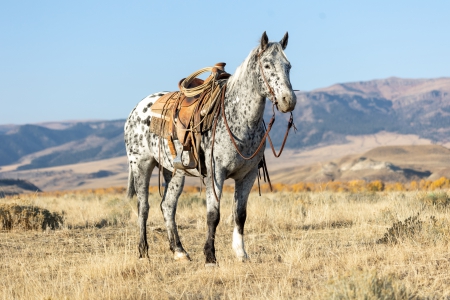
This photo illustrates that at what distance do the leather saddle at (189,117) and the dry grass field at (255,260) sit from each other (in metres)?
1.39

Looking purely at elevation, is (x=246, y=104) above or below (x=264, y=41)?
below

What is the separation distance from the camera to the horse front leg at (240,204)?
857 centimetres

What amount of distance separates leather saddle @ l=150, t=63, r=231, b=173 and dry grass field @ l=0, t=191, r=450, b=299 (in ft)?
4.55


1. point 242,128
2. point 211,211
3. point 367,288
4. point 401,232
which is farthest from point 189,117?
point 367,288

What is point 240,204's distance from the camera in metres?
8.65

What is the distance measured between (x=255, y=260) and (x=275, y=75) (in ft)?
7.76

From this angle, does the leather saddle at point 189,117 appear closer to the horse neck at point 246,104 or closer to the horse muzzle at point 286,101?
the horse neck at point 246,104

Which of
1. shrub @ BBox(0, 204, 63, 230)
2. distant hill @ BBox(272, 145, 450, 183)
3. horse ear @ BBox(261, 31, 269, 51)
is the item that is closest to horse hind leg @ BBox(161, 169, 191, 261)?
horse ear @ BBox(261, 31, 269, 51)

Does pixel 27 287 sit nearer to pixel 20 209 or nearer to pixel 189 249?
pixel 189 249

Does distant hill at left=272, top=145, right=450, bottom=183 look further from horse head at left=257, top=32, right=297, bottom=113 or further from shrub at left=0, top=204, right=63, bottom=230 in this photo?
horse head at left=257, top=32, right=297, bottom=113

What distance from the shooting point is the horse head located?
7617 millimetres

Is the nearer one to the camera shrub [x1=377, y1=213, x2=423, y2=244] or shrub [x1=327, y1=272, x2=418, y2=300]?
shrub [x1=327, y1=272, x2=418, y2=300]

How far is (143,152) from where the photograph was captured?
10.1m

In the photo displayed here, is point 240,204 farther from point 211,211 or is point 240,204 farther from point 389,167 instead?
point 389,167
